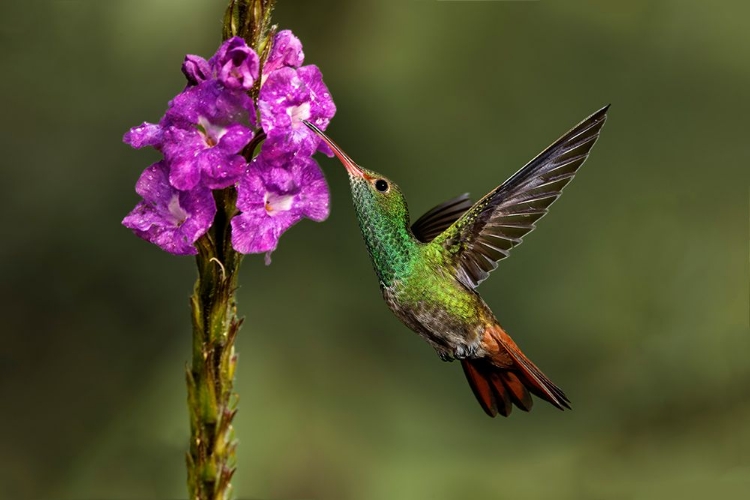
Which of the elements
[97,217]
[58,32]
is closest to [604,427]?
[97,217]

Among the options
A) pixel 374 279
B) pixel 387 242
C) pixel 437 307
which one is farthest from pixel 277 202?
pixel 374 279

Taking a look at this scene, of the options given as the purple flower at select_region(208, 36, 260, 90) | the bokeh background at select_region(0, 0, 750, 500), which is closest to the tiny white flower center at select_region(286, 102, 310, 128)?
the purple flower at select_region(208, 36, 260, 90)

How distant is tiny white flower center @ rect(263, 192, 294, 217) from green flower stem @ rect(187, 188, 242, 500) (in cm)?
9

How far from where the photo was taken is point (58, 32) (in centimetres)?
363

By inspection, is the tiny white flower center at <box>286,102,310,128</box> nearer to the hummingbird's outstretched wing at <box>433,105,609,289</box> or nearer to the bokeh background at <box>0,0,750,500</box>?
the hummingbird's outstretched wing at <box>433,105,609,289</box>

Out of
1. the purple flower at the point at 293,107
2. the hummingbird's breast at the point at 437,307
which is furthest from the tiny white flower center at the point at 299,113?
the hummingbird's breast at the point at 437,307

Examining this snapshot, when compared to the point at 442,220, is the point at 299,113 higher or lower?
lower

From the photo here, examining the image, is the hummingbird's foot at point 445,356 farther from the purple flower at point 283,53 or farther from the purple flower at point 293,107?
the purple flower at point 283,53

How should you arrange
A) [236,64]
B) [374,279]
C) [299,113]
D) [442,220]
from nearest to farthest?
1. [236,64]
2. [299,113]
3. [442,220]
4. [374,279]

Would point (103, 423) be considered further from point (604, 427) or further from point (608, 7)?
Result: point (608, 7)

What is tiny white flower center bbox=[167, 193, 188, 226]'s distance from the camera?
1.43 metres

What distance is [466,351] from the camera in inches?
74.1

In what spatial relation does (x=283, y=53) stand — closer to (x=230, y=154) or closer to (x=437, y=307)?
(x=230, y=154)

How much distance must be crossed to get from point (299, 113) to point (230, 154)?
0.19 meters
